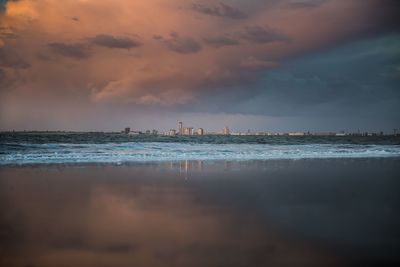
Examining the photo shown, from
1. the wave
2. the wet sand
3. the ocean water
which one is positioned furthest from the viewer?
the ocean water

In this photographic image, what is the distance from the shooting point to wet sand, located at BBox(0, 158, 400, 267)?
4219 millimetres

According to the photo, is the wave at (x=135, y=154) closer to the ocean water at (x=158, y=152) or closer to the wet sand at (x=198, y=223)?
the ocean water at (x=158, y=152)

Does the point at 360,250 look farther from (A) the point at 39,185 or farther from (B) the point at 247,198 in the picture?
(A) the point at 39,185

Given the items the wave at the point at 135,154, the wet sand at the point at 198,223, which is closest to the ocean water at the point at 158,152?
the wave at the point at 135,154

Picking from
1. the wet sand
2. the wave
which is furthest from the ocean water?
the wet sand

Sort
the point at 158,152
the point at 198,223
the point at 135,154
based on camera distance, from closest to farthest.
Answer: the point at 198,223
the point at 135,154
the point at 158,152

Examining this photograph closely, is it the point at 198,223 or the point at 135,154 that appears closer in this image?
the point at 198,223

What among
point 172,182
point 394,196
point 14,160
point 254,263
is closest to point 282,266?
point 254,263

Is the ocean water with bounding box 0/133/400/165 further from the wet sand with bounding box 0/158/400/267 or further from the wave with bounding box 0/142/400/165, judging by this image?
the wet sand with bounding box 0/158/400/267

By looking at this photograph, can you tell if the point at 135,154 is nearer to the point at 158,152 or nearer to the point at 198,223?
the point at 158,152

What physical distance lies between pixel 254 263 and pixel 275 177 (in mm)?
7586

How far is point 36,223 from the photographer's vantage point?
18.6 feet

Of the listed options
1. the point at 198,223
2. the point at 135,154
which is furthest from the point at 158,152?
the point at 198,223

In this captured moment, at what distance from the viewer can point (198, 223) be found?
5.67 m
